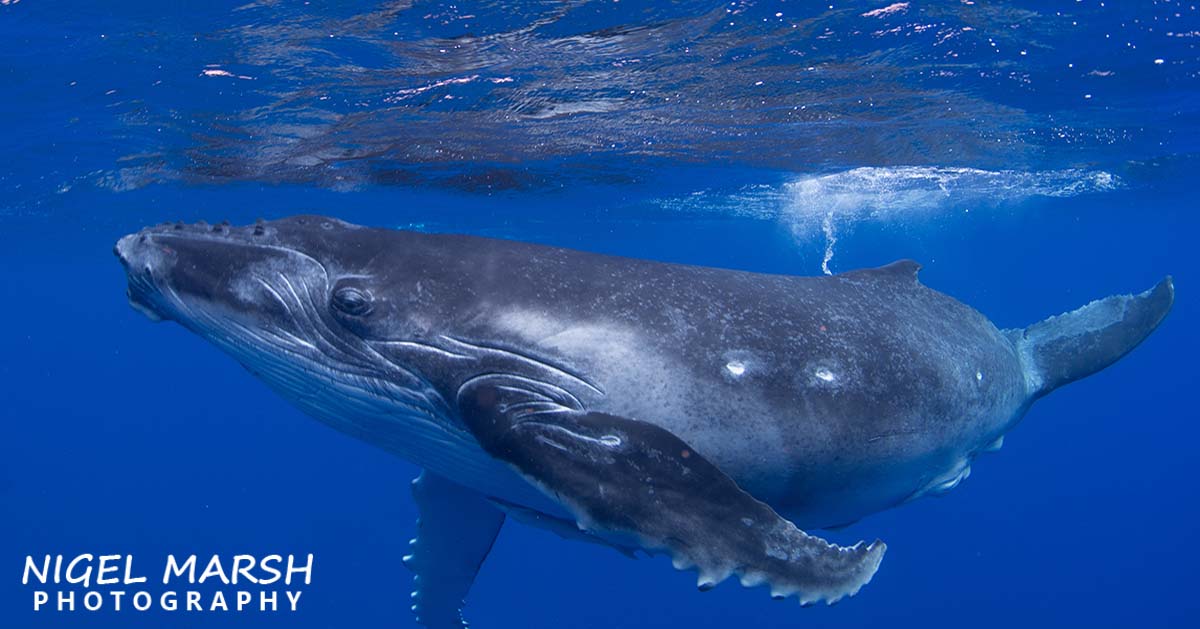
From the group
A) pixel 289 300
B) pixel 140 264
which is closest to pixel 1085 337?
pixel 289 300

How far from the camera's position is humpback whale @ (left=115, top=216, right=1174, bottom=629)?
4133mm

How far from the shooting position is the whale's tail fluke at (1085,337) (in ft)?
27.0

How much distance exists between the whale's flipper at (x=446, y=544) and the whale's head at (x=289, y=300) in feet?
7.49

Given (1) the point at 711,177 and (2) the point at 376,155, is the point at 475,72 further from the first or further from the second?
(1) the point at 711,177

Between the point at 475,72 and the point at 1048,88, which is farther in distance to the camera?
the point at 1048,88

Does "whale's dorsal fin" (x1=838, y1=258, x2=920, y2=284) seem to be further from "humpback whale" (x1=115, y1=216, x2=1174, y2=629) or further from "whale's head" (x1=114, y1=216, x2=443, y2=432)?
"whale's head" (x1=114, y1=216, x2=443, y2=432)

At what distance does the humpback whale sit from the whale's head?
13mm

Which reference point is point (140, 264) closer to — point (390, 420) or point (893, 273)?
point (390, 420)

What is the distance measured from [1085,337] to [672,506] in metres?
6.87

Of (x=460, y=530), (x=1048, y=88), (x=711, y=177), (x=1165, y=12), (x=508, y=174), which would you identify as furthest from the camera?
(x=711, y=177)

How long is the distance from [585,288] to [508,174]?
16.5 metres

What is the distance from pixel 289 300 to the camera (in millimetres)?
5004

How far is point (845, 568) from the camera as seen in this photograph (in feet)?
14.0

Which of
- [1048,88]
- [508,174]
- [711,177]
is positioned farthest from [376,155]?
[1048,88]
